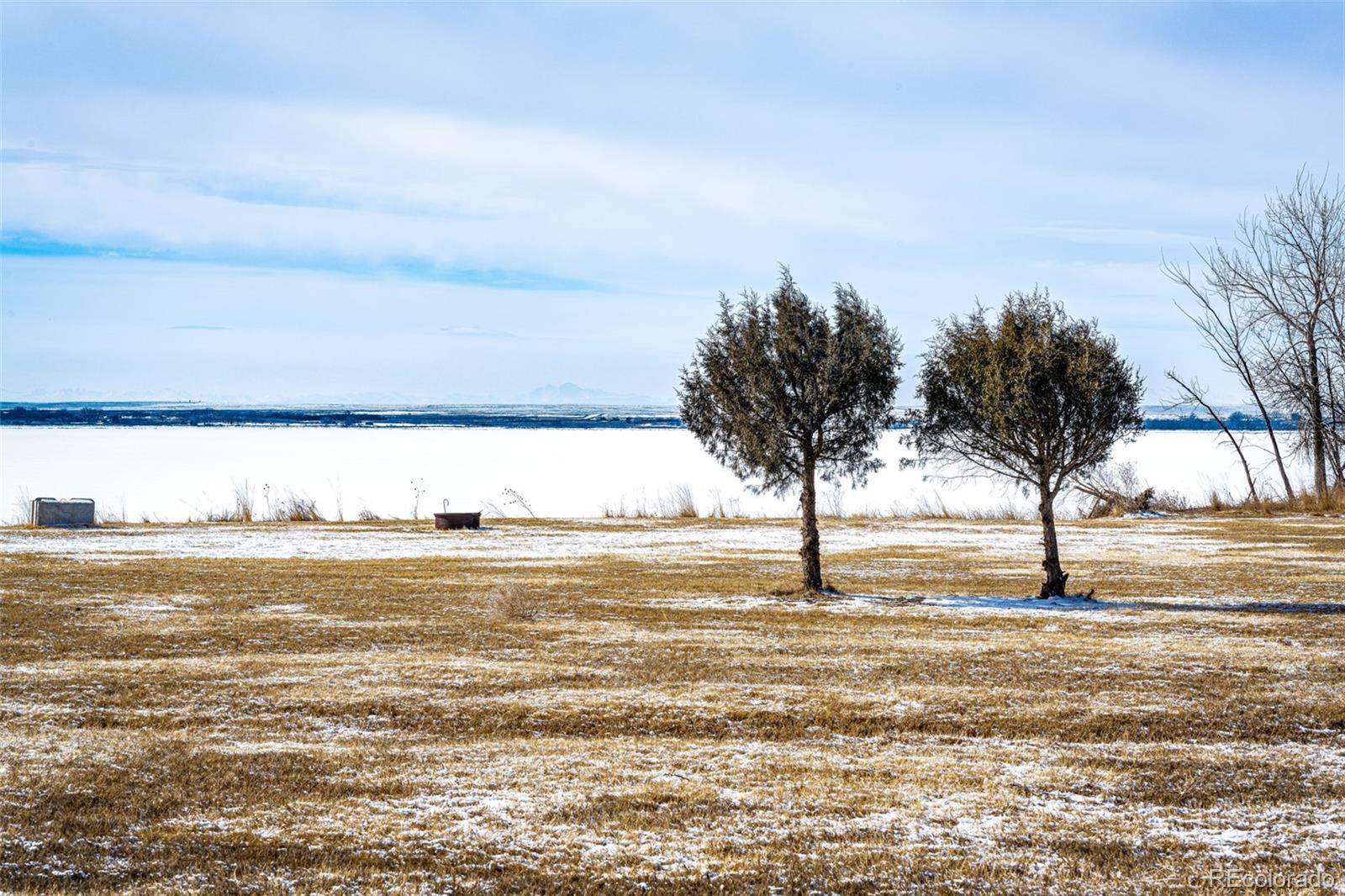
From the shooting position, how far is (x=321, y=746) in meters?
8.86

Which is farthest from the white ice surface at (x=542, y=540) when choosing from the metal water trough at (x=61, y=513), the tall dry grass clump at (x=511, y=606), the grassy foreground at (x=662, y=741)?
the tall dry grass clump at (x=511, y=606)

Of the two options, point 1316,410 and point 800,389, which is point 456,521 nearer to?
point 800,389

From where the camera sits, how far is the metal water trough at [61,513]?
30.2 metres

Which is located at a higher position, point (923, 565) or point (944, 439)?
point (944, 439)

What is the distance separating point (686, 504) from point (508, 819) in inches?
1288

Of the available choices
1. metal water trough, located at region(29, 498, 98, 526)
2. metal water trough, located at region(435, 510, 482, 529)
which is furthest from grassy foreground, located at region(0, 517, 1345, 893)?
metal water trough, located at region(29, 498, 98, 526)

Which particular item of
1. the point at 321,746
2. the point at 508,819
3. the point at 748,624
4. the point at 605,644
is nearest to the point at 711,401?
the point at 748,624

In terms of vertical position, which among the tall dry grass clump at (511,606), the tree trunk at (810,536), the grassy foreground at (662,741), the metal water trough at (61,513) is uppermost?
the metal water trough at (61,513)

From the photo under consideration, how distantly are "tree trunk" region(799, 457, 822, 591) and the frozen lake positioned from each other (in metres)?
2.87

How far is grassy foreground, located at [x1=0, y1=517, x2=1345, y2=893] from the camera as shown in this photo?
647 centimetres

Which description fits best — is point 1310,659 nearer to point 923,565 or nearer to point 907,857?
point 907,857

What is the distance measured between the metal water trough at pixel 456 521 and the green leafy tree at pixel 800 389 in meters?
13.6

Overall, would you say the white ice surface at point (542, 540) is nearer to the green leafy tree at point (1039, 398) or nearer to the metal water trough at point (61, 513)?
the metal water trough at point (61, 513)

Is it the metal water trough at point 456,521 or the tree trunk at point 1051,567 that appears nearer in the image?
the tree trunk at point 1051,567
